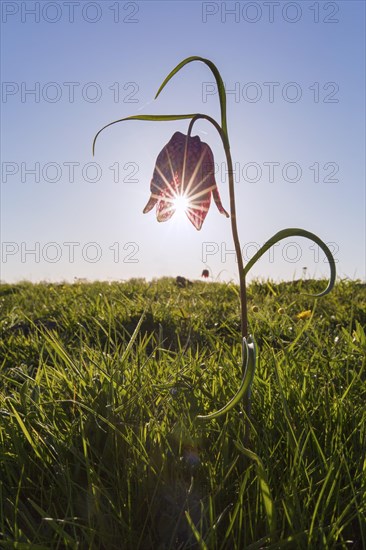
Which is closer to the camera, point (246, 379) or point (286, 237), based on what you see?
point (246, 379)

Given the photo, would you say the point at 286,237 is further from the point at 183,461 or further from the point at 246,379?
the point at 183,461

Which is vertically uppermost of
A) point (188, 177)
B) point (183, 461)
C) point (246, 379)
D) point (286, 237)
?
point (188, 177)

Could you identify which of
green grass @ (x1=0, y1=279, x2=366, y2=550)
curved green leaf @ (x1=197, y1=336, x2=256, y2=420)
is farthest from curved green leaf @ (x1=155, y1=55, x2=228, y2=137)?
green grass @ (x1=0, y1=279, x2=366, y2=550)

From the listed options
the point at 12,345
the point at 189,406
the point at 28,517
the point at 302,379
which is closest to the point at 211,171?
the point at 189,406

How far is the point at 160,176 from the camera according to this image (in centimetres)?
165

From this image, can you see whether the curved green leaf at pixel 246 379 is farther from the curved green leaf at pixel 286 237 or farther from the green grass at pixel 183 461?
the curved green leaf at pixel 286 237

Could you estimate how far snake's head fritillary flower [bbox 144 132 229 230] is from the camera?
160 centimetres

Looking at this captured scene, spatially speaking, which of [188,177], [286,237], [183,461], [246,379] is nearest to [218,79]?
[188,177]

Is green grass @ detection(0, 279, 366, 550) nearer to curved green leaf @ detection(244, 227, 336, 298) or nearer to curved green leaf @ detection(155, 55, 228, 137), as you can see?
curved green leaf @ detection(244, 227, 336, 298)

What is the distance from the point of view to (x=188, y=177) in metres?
1.61

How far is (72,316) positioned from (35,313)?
0.53 meters

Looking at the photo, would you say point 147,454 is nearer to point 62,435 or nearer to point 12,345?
point 62,435

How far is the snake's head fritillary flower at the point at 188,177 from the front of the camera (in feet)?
5.24

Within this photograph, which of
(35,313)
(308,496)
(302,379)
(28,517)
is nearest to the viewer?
(308,496)
